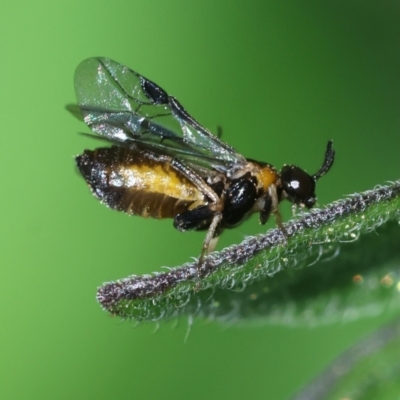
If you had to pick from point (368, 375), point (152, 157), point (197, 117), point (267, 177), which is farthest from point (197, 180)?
point (368, 375)

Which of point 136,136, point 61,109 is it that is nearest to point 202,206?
point 136,136

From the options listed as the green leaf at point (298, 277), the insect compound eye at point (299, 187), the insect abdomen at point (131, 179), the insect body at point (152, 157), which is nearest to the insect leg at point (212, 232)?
the insect body at point (152, 157)

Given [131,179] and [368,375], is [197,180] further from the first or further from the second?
[368,375]

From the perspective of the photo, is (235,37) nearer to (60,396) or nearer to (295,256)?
(60,396)

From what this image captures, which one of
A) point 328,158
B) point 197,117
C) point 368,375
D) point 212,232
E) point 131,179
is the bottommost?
point 368,375

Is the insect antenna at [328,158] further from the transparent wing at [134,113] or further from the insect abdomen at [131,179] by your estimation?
the insect abdomen at [131,179]

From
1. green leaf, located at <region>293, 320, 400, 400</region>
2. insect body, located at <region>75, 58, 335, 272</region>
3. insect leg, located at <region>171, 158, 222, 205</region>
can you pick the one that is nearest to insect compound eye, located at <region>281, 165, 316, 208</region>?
insect body, located at <region>75, 58, 335, 272</region>

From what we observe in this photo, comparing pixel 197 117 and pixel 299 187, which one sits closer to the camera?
pixel 299 187
